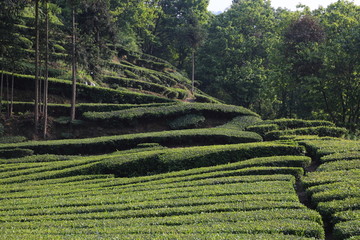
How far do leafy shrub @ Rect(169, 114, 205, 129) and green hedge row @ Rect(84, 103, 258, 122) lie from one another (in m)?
0.58

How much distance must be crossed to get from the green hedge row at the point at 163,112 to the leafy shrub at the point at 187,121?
0.58 m

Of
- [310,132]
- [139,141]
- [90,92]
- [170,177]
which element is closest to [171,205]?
[170,177]

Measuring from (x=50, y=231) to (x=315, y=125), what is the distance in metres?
19.8

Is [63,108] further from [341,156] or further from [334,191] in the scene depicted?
[334,191]

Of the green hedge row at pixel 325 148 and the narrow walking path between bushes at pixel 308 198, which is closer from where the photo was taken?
the narrow walking path between bushes at pixel 308 198

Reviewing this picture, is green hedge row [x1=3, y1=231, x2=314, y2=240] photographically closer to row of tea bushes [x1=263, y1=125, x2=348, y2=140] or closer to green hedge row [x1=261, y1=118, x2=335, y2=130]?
row of tea bushes [x1=263, y1=125, x2=348, y2=140]

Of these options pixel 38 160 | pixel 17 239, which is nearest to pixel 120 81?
pixel 38 160

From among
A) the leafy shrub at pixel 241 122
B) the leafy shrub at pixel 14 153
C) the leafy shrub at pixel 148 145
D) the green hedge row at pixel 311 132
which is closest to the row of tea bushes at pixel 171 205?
the leafy shrub at pixel 14 153

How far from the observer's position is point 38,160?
58.4ft

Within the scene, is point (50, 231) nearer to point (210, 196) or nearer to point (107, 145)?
point (210, 196)

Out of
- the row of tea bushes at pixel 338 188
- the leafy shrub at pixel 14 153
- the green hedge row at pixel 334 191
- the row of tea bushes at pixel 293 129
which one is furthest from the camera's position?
the row of tea bushes at pixel 293 129

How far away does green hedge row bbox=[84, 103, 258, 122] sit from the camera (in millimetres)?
24547

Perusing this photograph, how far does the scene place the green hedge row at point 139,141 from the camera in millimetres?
19938

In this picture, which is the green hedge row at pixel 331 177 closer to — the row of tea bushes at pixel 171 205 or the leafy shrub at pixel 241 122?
the row of tea bushes at pixel 171 205
